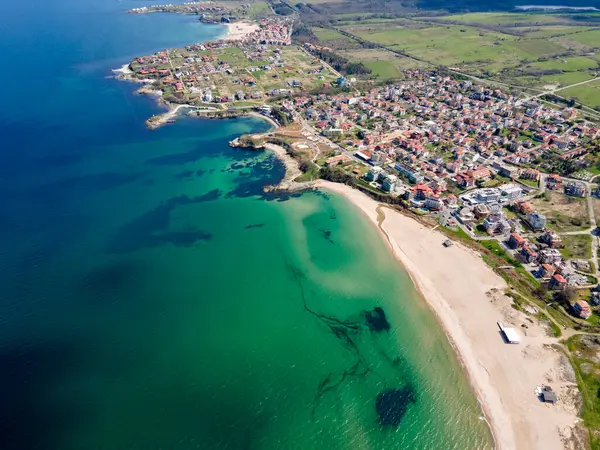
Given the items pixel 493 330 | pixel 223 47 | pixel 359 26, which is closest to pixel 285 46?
pixel 223 47

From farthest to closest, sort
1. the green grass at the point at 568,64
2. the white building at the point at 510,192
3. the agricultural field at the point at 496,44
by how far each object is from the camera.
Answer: the green grass at the point at 568,64 < the agricultural field at the point at 496,44 < the white building at the point at 510,192

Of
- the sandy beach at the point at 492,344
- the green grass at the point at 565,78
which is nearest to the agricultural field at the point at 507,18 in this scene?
the green grass at the point at 565,78

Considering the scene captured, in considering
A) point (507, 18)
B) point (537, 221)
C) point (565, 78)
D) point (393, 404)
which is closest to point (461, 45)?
point (565, 78)

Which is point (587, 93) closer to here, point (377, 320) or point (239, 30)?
point (377, 320)

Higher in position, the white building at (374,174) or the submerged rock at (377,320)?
the white building at (374,174)

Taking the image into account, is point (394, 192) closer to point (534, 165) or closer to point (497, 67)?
point (534, 165)

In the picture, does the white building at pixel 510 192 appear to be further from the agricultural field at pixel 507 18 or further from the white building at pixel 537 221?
the agricultural field at pixel 507 18
